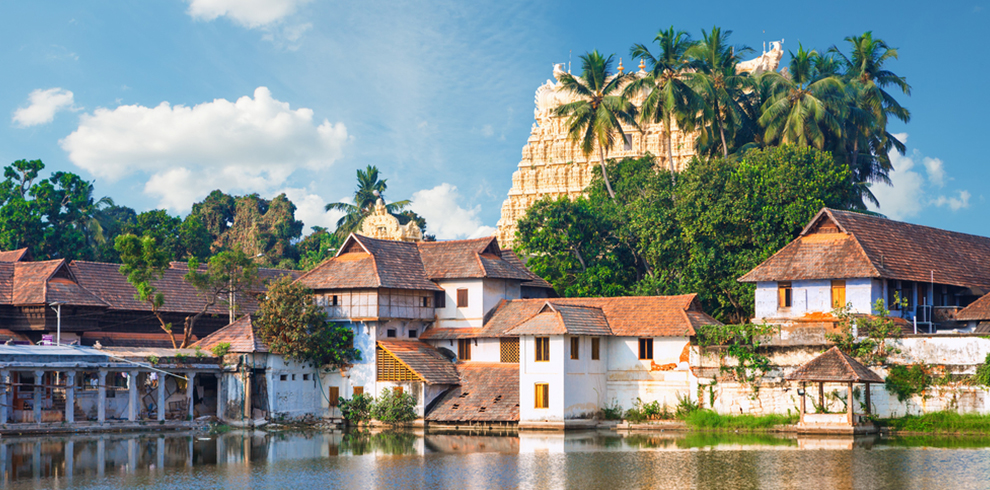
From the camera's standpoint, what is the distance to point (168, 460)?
3178 centimetres

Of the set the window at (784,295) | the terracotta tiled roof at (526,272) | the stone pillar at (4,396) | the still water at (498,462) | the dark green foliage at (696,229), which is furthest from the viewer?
the terracotta tiled roof at (526,272)

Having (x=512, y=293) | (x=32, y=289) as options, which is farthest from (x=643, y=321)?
(x=32, y=289)

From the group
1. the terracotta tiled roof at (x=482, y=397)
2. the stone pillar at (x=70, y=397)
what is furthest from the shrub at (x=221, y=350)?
the terracotta tiled roof at (x=482, y=397)

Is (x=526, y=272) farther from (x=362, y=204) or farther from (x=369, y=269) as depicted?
(x=362, y=204)

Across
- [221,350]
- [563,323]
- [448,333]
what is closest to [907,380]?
[563,323]

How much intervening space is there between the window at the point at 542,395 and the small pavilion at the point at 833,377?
9.37 metres

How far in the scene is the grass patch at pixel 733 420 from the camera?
131 ft

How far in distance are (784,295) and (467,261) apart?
13749mm

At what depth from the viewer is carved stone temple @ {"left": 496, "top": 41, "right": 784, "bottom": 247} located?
76.2 m

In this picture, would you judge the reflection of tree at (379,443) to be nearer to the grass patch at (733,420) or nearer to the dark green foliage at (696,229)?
the grass patch at (733,420)

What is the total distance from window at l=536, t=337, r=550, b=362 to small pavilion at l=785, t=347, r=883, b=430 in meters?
9.47

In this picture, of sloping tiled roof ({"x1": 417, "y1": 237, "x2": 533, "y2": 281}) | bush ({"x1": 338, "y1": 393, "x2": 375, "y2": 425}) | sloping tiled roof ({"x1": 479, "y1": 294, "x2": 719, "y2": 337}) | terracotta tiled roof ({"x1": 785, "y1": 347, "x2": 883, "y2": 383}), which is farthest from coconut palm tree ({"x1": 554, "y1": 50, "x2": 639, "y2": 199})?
terracotta tiled roof ({"x1": 785, "y1": 347, "x2": 883, "y2": 383})

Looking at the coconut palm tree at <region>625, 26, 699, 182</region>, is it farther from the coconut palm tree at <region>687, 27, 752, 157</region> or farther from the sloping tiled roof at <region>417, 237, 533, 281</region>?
the sloping tiled roof at <region>417, 237, 533, 281</region>

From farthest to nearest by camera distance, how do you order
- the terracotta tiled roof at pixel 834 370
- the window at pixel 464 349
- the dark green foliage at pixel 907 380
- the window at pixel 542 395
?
the window at pixel 464 349 < the window at pixel 542 395 < the dark green foliage at pixel 907 380 < the terracotta tiled roof at pixel 834 370
